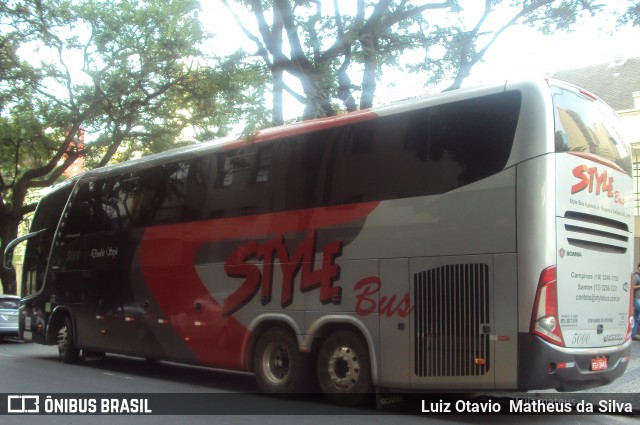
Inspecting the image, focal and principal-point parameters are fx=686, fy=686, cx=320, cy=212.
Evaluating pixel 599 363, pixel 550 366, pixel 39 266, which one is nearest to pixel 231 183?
pixel 550 366

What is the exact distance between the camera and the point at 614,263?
26.4 ft

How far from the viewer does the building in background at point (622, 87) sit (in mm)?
20938

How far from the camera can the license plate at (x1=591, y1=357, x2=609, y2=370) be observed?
7418 mm

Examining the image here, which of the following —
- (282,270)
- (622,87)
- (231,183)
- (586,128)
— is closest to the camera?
(586,128)

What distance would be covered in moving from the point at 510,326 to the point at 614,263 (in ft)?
5.99

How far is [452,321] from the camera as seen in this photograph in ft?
24.9

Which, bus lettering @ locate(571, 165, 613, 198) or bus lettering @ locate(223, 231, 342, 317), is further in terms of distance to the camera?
bus lettering @ locate(223, 231, 342, 317)

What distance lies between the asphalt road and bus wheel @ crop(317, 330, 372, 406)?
7.4 inches

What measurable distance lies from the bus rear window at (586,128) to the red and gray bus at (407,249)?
0.03m

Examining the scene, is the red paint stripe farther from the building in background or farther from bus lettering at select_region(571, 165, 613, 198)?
the building in background

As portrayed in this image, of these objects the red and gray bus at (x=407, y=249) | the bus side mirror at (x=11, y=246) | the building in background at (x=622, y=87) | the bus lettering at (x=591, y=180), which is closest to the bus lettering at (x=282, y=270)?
the red and gray bus at (x=407, y=249)

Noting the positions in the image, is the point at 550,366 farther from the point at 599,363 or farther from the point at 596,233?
the point at 596,233

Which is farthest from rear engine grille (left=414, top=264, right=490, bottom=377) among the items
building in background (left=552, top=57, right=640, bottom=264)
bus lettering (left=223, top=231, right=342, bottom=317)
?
building in background (left=552, top=57, right=640, bottom=264)

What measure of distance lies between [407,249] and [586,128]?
2.48m
